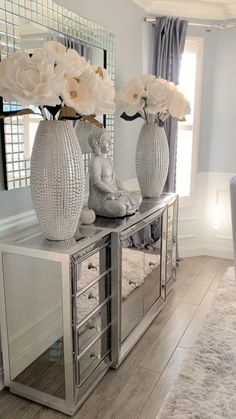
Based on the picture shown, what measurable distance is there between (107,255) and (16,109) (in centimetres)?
88

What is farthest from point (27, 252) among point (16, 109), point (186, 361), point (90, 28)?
point (90, 28)

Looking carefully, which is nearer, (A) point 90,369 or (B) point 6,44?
(B) point 6,44

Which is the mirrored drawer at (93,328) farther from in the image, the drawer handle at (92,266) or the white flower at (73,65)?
the white flower at (73,65)

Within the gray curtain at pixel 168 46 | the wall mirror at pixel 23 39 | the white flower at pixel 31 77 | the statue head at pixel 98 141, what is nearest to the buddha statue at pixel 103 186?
the statue head at pixel 98 141

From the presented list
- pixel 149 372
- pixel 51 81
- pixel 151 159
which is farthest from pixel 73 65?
pixel 149 372

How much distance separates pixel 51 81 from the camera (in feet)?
4.76

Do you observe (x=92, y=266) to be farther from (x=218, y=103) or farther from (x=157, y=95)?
(x=218, y=103)

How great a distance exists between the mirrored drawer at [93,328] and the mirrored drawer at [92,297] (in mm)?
56

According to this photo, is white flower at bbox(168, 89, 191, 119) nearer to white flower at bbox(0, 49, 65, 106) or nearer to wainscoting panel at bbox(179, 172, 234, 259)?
white flower at bbox(0, 49, 65, 106)

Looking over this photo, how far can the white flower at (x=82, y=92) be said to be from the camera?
1.55 m

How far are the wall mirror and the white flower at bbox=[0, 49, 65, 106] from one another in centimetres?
32

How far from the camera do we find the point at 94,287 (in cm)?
189

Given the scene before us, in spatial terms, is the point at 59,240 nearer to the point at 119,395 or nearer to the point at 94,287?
the point at 94,287

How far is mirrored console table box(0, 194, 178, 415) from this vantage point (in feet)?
5.59
